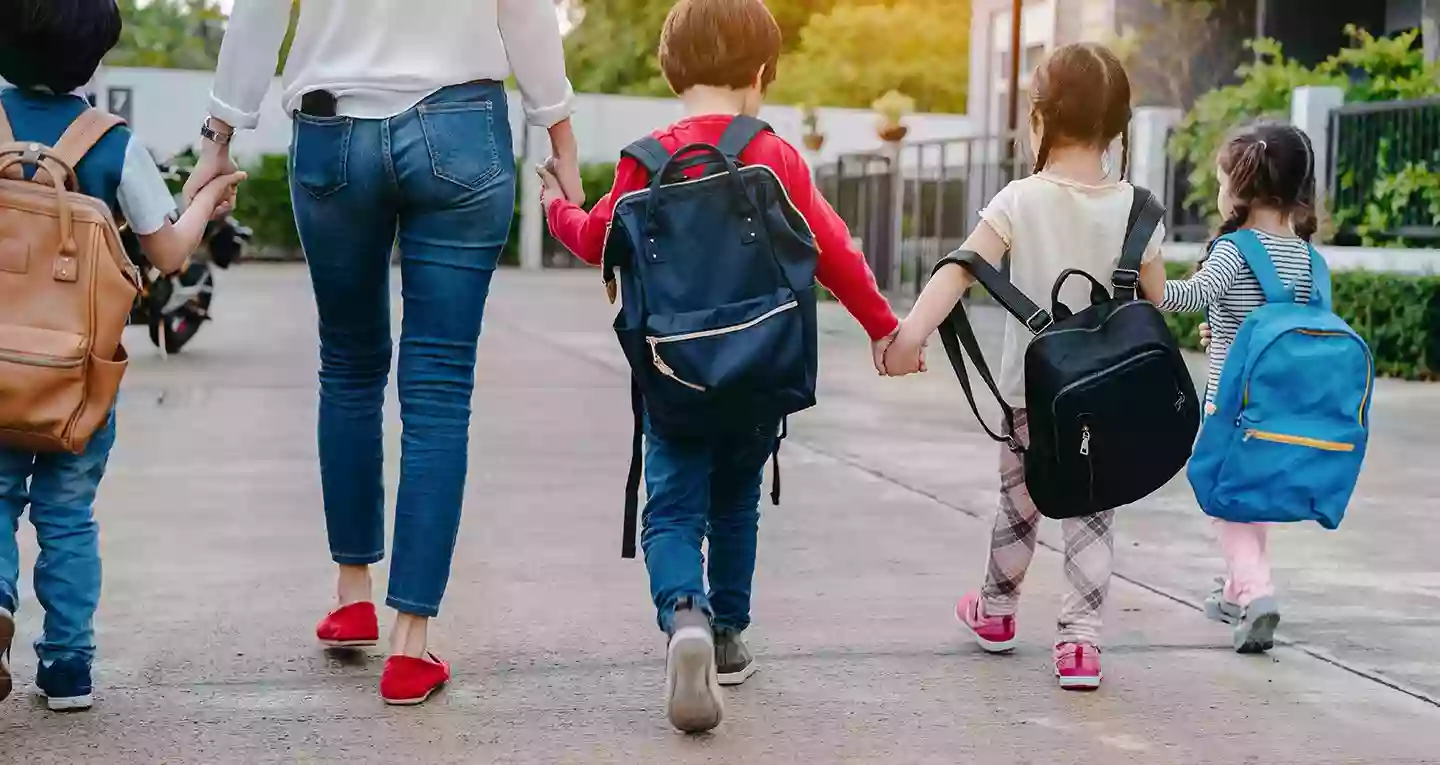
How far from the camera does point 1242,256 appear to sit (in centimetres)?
424

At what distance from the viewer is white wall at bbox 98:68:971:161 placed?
35906 mm

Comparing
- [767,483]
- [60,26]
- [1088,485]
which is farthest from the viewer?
[767,483]

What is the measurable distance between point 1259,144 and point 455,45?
6.31ft

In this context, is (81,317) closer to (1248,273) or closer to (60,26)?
(60,26)

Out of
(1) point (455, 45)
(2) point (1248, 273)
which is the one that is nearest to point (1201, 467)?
(2) point (1248, 273)

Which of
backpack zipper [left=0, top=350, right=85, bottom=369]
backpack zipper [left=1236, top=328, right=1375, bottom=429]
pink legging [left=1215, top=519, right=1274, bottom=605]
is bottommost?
pink legging [left=1215, top=519, right=1274, bottom=605]

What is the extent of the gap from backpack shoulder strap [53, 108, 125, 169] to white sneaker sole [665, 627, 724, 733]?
1441mm

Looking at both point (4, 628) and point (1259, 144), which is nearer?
point (4, 628)

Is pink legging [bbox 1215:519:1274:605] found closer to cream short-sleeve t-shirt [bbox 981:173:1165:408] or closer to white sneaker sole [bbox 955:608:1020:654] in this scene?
white sneaker sole [bbox 955:608:1020:654]

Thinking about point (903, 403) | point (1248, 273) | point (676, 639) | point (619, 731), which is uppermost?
point (1248, 273)

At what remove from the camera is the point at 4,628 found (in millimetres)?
3215

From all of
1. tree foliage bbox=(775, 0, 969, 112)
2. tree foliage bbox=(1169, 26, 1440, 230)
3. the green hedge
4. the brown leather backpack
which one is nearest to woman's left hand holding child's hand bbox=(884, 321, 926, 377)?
the brown leather backpack

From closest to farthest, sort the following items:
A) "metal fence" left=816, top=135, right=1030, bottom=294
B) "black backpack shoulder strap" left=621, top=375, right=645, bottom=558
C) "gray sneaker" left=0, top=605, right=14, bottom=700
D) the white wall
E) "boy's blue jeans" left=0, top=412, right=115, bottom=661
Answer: "gray sneaker" left=0, top=605, right=14, bottom=700
"boy's blue jeans" left=0, top=412, right=115, bottom=661
"black backpack shoulder strap" left=621, top=375, right=645, bottom=558
"metal fence" left=816, top=135, right=1030, bottom=294
the white wall

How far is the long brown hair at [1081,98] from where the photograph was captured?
3.83m
